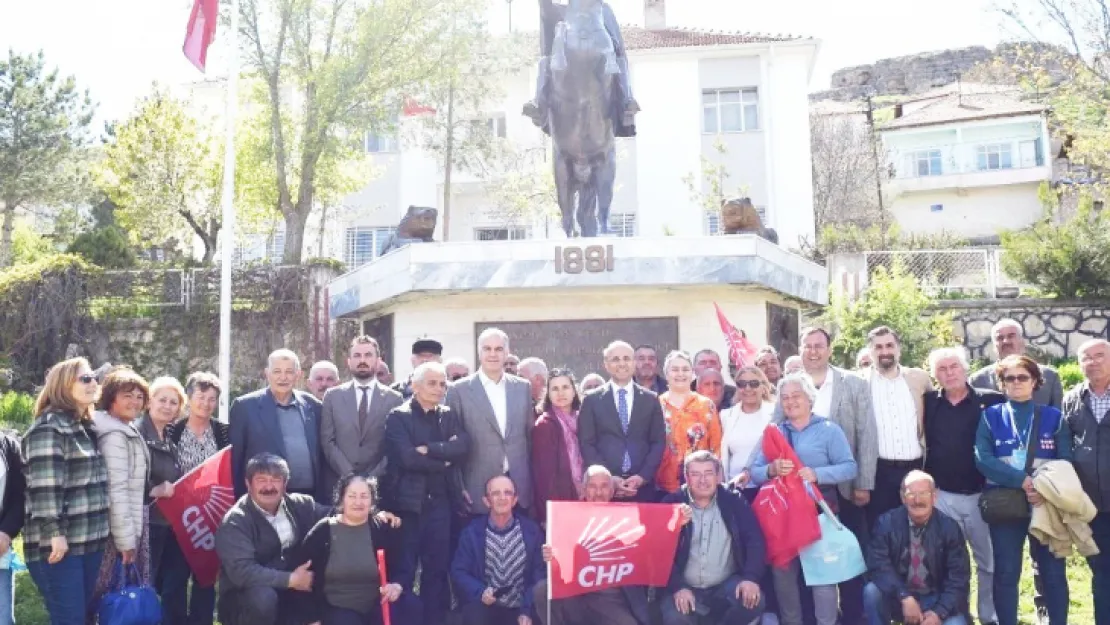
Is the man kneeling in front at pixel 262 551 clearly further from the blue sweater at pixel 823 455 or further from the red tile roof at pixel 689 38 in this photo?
the red tile roof at pixel 689 38

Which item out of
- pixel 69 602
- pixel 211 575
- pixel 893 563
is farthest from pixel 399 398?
pixel 893 563

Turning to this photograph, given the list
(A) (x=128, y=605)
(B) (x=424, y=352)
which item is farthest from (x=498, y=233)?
(A) (x=128, y=605)

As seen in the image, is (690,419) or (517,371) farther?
(517,371)

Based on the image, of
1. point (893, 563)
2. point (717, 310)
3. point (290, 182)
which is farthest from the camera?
point (290, 182)

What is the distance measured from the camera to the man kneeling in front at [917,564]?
5480 mm

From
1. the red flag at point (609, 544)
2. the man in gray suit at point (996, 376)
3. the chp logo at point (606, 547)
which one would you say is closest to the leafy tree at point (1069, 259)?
the man in gray suit at point (996, 376)

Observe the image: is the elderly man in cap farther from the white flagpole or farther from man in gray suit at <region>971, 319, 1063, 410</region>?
the white flagpole

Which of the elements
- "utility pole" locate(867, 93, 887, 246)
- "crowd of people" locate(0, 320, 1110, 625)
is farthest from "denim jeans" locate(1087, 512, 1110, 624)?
"utility pole" locate(867, 93, 887, 246)

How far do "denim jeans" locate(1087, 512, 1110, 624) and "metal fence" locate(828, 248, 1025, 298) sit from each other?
12577 millimetres

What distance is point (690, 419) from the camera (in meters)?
6.15

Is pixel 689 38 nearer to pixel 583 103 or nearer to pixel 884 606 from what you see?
pixel 583 103

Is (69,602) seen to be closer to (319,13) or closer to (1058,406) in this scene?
(1058,406)

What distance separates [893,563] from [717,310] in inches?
Result: 135

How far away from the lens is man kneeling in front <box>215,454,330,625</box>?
17.4 ft
